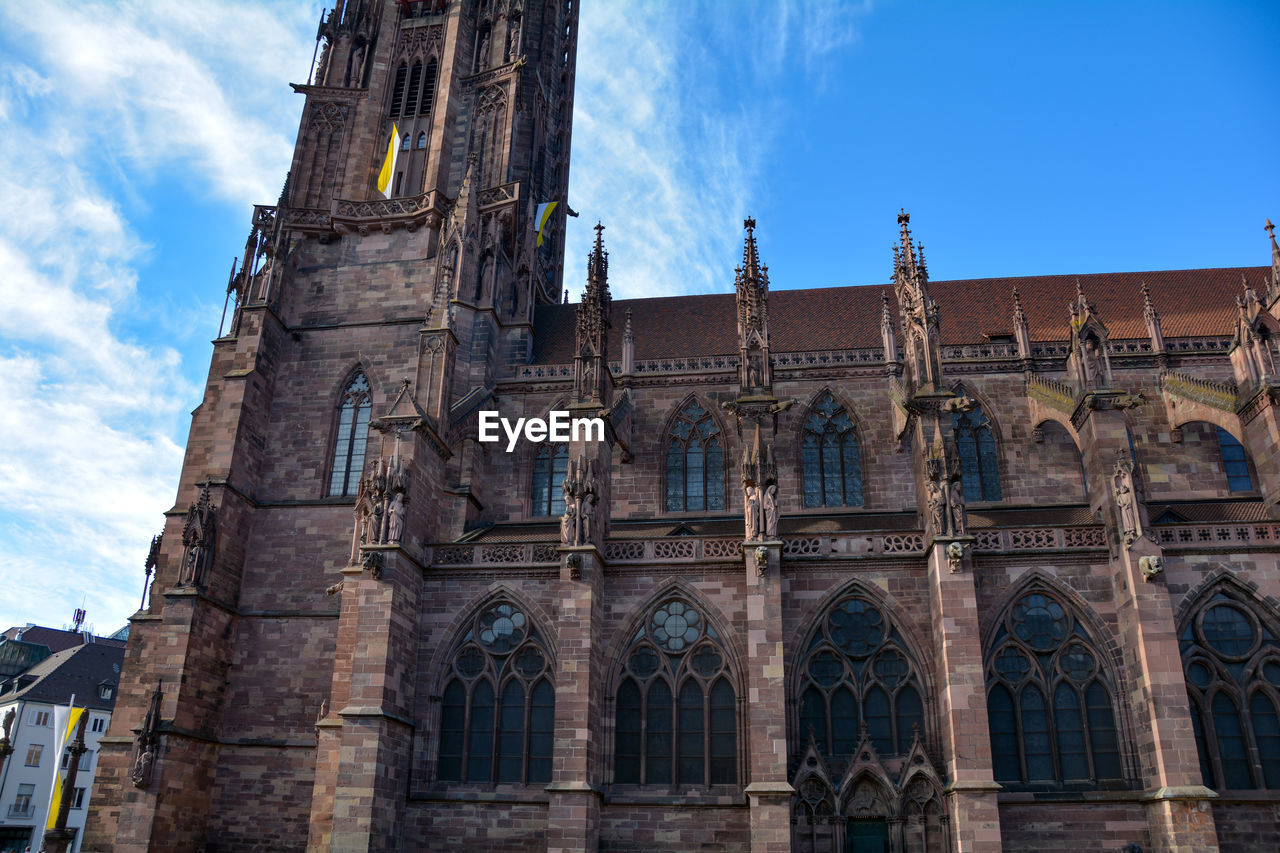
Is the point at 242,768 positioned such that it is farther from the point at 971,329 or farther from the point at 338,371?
the point at 971,329

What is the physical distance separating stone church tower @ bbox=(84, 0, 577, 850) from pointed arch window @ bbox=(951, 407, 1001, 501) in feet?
38.0

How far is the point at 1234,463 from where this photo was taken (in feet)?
73.8

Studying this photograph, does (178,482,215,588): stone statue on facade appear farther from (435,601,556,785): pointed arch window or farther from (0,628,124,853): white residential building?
(0,628,124,853): white residential building

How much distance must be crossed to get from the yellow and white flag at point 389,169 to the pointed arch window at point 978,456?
1743 cm

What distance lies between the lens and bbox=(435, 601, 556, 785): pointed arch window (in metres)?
18.6

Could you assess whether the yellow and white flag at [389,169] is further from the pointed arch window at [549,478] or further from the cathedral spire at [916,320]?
the cathedral spire at [916,320]

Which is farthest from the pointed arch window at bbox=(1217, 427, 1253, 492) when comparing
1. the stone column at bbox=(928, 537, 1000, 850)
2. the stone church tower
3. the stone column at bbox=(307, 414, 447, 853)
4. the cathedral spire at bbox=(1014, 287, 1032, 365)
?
the stone column at bbox=(307, 414, 447, 853)

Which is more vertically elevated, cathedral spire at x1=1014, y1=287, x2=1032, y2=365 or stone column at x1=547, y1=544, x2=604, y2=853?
cathedral spire at x1=1014, y1=287, x2=1032, y2=365

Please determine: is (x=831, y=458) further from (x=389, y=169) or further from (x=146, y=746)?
(x=146, y=746)

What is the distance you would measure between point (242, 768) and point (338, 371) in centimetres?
998

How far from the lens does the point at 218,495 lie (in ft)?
76.2

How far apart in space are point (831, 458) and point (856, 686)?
709 centimetres

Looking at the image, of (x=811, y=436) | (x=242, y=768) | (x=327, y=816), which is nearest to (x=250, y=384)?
(x=242, y=768)

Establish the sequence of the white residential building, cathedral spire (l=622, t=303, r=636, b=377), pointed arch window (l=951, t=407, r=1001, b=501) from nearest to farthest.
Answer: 1. pointed arch window (l=951, t=407, r=1001, b=501)
2. cathedral spire (l=622, t=303, r=636, b=377)
3. the white residential building
